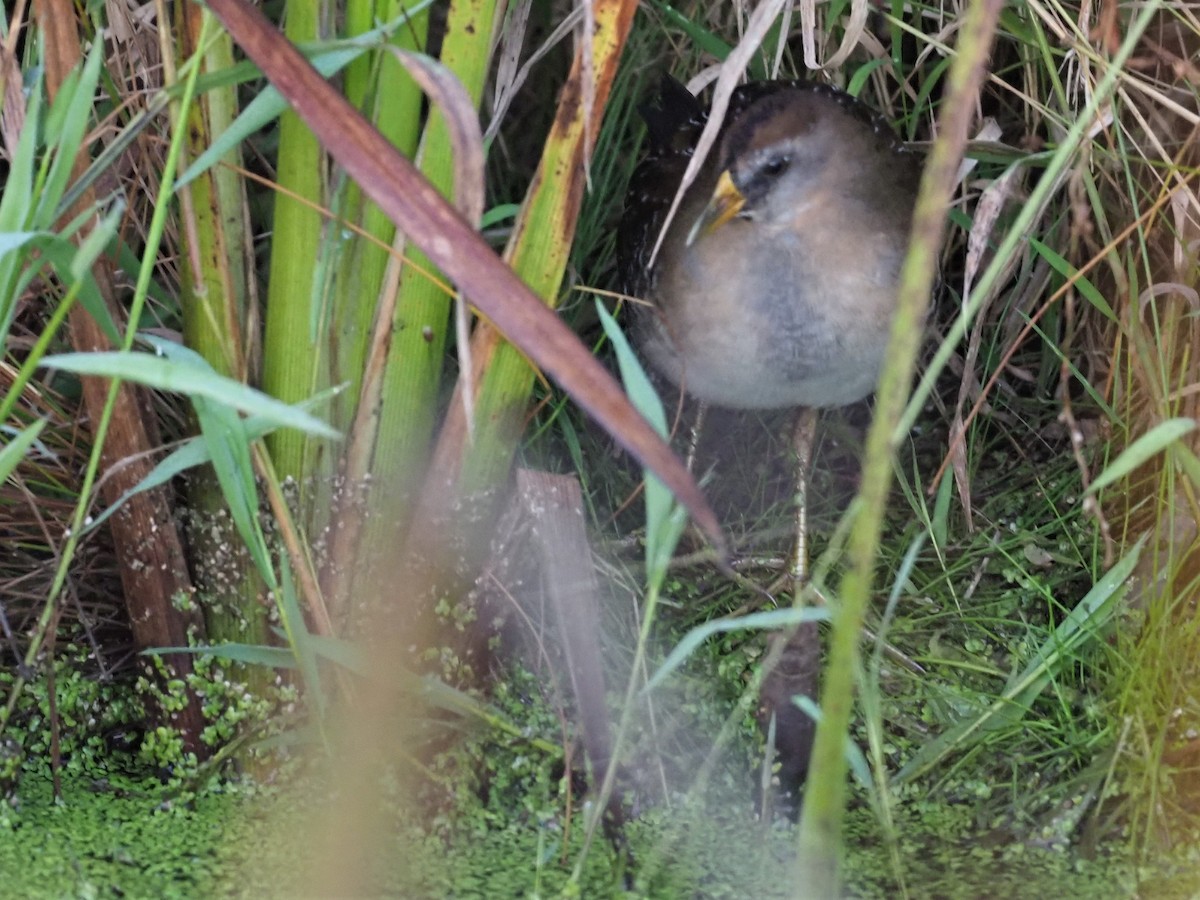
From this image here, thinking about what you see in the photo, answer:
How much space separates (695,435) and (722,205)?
0.49 meters

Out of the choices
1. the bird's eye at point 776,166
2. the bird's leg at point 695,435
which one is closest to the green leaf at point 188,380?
the bird's eye at point 776,166

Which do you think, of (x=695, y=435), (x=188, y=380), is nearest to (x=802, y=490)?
(x=695, y=435)

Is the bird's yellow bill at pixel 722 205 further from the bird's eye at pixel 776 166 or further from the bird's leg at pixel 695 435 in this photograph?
the bird's leg at pixel 695 435

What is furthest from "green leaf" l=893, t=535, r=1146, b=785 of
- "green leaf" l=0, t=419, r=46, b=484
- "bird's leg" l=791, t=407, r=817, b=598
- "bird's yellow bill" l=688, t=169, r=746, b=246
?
"green leaf" l=0, t=419, r=46, b=484

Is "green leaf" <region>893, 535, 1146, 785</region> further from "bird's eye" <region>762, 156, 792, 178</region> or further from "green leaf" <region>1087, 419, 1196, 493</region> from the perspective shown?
"bird's eye" <region>762, 156, 792, 178</region>

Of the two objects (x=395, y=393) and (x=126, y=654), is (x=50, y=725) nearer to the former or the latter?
(x=126, y=654)

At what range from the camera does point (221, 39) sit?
142cm

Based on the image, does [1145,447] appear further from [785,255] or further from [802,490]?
[802,490]

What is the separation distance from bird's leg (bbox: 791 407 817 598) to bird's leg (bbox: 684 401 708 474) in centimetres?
15

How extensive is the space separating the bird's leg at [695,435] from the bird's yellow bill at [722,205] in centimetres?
42

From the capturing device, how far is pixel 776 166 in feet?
6.29

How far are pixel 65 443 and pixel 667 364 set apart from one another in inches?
33.2

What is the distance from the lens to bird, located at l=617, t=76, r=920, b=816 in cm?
190

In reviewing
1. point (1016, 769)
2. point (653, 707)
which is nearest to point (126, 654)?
point (653, 707)
